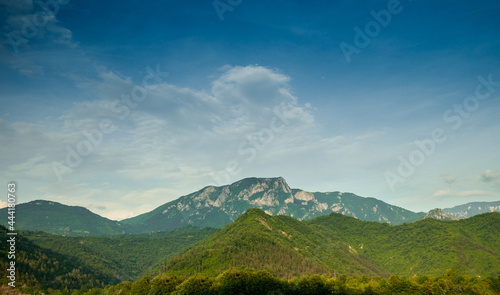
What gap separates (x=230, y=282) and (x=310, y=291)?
4395 cm

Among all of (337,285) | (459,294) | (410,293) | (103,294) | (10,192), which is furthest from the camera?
(103,294)

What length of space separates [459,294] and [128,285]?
180m

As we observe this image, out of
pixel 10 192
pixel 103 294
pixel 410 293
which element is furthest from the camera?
pixel 103 294

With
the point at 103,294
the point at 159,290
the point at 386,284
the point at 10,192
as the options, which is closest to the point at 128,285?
the point at 159,290

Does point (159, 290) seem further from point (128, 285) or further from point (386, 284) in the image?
point (386, 284)

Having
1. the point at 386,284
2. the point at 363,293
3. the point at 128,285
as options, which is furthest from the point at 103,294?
the point at 386,284

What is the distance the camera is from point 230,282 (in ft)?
481

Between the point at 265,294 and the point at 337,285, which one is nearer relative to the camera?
the point at 265,294

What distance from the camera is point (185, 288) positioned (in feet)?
459

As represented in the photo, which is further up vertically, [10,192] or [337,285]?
[10,192]

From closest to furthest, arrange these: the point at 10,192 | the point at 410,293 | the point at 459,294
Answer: the point at 10,192 < the point at 459,294 < the point at 410,293

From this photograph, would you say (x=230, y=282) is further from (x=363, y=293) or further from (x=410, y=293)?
(x=410, y=293)

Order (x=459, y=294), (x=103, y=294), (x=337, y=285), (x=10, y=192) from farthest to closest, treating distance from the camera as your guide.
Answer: (x=103, y=294)
(x=337, y=285)
(x=459, y=294)
(x=10, y=192)

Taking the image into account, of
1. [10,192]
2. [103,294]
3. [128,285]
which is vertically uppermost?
[10,192]
